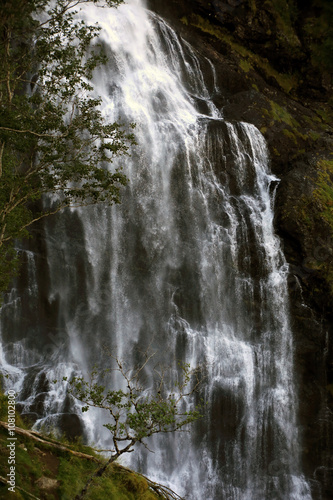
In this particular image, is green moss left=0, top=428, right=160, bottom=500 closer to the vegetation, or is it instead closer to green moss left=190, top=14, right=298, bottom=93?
the vegetation

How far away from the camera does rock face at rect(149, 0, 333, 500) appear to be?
16.3 meters

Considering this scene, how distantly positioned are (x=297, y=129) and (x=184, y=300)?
36.7 ft

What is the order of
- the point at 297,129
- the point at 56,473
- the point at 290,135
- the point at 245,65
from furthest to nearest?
the point at 245,65
the point at 297,129
the point at 290,135
the point at 56,473

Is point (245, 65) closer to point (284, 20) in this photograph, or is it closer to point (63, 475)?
point (284, 20)

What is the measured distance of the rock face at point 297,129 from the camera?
16.3m

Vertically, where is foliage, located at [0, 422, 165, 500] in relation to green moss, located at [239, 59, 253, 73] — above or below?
below

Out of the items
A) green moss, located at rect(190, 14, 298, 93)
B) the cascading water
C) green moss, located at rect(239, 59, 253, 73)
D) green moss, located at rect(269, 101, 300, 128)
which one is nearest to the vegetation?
the cascading water

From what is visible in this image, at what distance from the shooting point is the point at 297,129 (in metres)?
22.0

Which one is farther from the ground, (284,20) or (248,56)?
(284,20)

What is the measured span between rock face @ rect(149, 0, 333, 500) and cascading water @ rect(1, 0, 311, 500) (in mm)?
645

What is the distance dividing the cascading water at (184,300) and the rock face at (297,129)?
2.12ft

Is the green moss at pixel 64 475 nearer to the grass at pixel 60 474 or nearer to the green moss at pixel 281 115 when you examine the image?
the grass at pixel 60 474

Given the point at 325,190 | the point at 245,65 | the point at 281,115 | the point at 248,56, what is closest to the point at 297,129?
the point at 281,115

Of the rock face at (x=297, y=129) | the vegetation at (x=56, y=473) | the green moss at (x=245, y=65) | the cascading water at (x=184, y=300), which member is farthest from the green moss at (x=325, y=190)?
the vegetation at (x=56, y=473)
